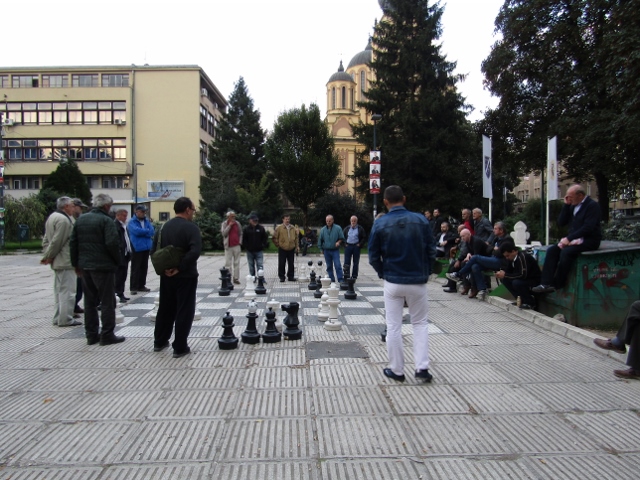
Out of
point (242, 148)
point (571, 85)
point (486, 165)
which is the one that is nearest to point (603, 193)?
point (571, 85)

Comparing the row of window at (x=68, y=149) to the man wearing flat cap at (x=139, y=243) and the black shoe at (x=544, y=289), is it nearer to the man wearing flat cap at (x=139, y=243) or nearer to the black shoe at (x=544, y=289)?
the man wearing flat cap at (x=139, y=243)

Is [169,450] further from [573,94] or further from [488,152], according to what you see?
[573,94]

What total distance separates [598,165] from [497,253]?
62.3 ft

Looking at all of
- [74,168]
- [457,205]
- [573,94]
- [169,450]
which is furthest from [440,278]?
[74,168]

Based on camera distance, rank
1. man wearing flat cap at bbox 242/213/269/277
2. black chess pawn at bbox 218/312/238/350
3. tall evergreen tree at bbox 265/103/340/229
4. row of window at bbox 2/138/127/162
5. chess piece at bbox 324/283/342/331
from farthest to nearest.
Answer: row of window at bbox 2/138/127/162 → tall evergreen tree at bbox 265/103/340/229 → man wearing flat cap at bbox 242/213/269/277 → chess piece at bbox 324/283/342/331 → black chess pawn at bbox 218/312/238/350

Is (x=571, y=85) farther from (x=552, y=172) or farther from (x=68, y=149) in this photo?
(x=68, y=149)

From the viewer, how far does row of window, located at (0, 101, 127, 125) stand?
54.9 m

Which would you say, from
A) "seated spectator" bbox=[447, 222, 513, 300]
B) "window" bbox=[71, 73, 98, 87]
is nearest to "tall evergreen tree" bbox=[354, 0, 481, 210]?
"seated spectator" bbox=[447, 222, 513, 300]

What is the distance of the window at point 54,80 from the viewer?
55.8 meters

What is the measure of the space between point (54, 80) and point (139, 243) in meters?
55.6

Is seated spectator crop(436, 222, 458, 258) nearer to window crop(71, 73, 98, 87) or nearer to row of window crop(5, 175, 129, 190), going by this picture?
row of window crop(5, 175, 129, 190)

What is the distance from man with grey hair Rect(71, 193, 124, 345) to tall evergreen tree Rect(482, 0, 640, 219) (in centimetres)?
2074

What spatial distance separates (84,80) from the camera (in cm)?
5575

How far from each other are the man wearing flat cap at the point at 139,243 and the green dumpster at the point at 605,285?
26.6ft
